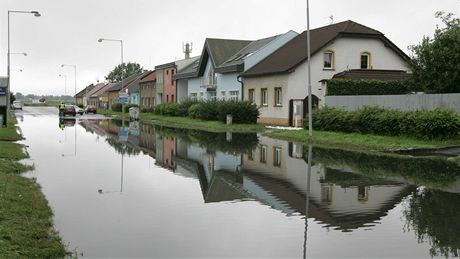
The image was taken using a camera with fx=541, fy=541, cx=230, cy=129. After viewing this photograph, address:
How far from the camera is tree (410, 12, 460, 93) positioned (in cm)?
3425

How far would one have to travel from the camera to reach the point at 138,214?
9.95 metres

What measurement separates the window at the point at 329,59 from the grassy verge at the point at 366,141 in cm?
1197

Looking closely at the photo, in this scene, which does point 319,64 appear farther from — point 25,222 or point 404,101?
point 25,222

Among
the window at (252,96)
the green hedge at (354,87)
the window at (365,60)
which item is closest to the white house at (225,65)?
the window at (252,96)

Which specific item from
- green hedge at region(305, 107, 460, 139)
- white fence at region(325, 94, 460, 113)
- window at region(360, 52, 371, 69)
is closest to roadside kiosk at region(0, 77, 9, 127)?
green hedge at region(305, 107, 460, 139)

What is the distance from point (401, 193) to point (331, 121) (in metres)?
16.8

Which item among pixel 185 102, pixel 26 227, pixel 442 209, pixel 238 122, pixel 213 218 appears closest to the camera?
pixel 26 227

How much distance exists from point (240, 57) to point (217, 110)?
9.68m

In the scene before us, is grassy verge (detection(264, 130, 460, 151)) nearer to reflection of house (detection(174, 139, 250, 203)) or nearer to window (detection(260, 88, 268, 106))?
reflection of house (detection(174, 139, 250, 203))

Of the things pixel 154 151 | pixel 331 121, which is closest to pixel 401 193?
pixel 154 151

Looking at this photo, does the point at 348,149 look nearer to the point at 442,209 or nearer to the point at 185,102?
the point at 442,209

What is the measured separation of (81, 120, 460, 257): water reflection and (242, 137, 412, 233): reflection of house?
0.05 feet

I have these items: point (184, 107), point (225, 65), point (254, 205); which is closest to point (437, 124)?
point (254, 205)

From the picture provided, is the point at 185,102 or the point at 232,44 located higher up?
the point at 232,44
